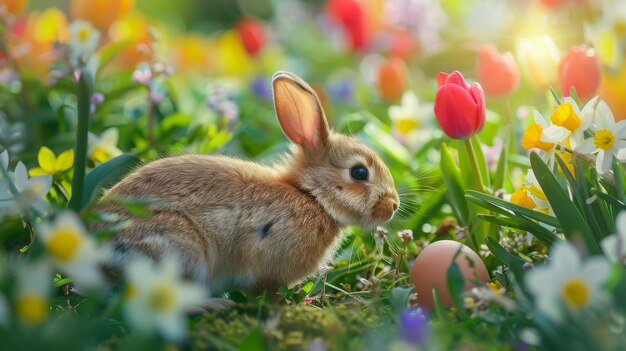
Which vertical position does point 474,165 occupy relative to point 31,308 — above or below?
above

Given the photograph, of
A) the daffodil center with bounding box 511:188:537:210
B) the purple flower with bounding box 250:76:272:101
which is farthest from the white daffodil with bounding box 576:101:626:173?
the purple flower with bounding box 250:76:272:101

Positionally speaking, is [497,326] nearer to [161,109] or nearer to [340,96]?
[161,109]

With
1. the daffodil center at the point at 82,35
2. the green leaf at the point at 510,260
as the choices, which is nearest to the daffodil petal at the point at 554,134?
the green leaf at the point at 510,260

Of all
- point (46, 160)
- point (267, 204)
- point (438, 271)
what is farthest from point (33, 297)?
point (46, 160)

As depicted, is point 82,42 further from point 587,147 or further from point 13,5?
point 587,147

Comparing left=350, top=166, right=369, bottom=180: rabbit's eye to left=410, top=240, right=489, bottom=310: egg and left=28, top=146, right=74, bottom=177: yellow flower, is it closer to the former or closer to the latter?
left=410, top=240, right=489, bottom=310: egg
